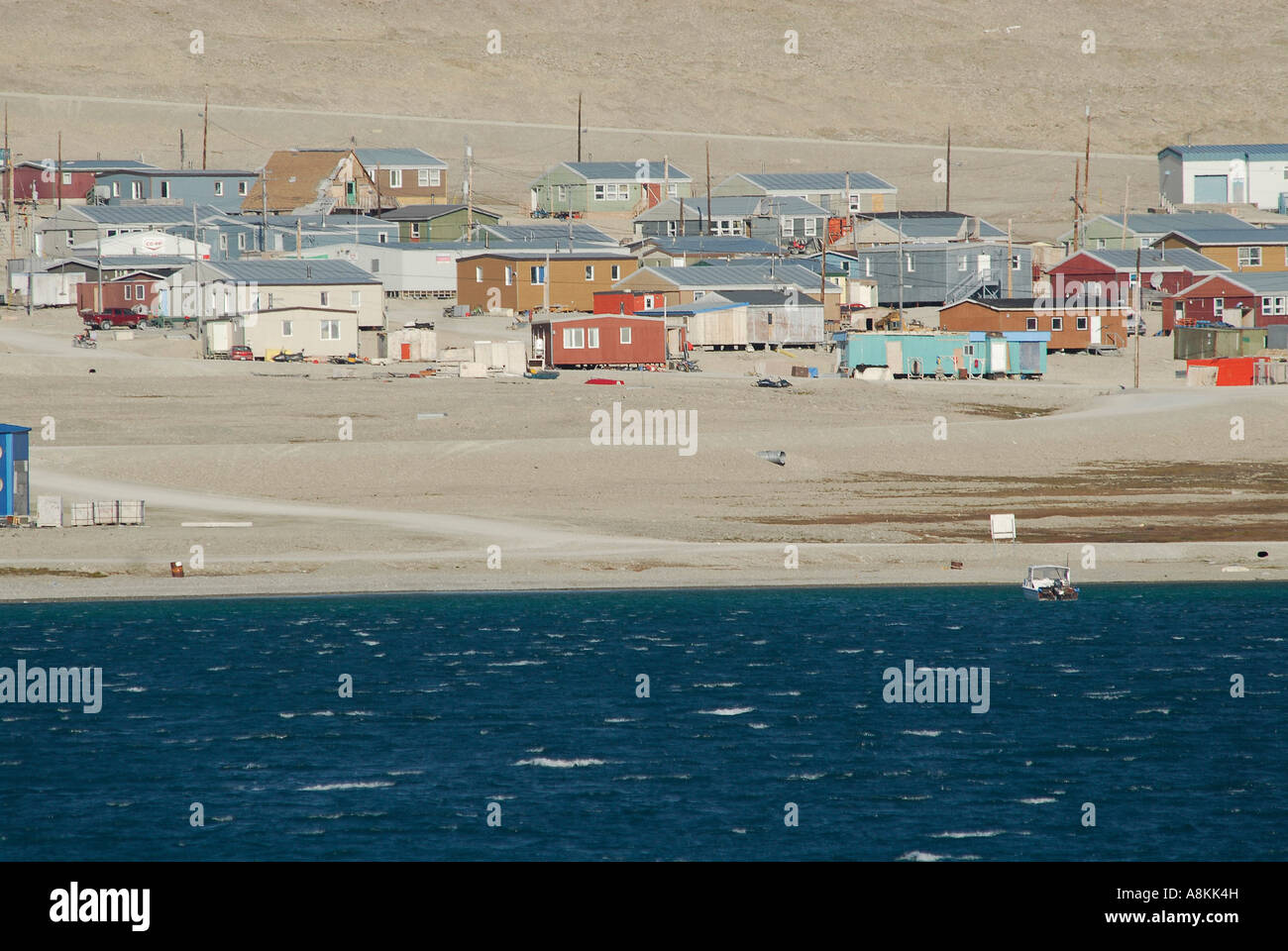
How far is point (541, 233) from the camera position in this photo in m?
114

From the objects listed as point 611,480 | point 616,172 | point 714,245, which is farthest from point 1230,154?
point 611,480

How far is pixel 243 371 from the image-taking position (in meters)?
77.8

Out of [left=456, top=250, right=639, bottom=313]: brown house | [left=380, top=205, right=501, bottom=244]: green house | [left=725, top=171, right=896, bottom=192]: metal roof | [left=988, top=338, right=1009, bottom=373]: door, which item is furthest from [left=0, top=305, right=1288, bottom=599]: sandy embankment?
[left=725, top=171, right=896, bottom=192]: metal roof

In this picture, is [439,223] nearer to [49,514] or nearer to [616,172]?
[616,172]

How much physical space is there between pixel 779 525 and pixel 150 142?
116 meters

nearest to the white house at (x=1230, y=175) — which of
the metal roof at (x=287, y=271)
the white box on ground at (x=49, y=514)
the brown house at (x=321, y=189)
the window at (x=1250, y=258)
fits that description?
the window at (x=1250, y=258)

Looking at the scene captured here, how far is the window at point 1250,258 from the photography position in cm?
11075

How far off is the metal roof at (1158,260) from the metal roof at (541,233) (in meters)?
27.3

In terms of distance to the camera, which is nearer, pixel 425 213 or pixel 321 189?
pixel 425 213

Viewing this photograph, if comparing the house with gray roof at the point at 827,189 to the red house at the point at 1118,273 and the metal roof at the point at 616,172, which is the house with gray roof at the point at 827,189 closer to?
the metal roof at the point at 616,172

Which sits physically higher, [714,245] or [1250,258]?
[714,245]

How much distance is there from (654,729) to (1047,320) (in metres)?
54.3
